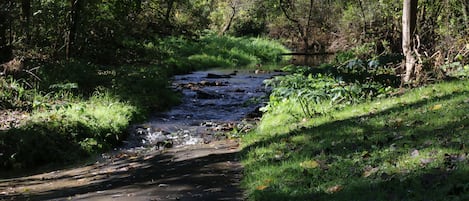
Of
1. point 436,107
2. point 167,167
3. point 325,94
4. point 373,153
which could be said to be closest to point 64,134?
point 167,167

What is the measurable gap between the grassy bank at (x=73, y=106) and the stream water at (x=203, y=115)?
0.53 meters

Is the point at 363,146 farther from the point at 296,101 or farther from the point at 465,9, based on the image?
the point at 465,9

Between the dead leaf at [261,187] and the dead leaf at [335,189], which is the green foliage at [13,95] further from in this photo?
the dead leaf at [335,189]

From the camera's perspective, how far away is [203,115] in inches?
585

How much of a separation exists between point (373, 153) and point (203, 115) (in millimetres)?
8861

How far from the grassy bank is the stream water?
0.53m

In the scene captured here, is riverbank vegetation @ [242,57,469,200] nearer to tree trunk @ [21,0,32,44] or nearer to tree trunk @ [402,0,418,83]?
tree trunk @ [402,0,418,83]

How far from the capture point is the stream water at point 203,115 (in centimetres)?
1220

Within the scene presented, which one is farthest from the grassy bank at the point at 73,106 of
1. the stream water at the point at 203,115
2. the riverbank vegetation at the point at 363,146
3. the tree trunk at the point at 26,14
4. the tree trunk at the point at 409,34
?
the tree trunk at the point at 409,34

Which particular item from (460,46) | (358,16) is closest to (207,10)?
(358,16)

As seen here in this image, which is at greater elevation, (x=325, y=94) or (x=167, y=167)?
(x=325, y=94)

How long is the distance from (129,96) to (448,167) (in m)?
11.3

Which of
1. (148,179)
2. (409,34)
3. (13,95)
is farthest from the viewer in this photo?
(13,95)

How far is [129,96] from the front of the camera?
15117 mm
